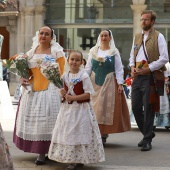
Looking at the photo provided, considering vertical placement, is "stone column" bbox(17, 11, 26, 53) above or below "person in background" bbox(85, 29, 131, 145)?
above

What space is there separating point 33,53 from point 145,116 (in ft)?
6.58

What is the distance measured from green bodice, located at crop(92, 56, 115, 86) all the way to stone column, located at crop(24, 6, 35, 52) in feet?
68.1

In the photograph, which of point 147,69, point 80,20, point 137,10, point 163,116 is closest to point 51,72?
point 147,69

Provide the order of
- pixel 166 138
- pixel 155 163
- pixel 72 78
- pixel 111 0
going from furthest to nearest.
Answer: pixel 111 0 → pixel 166 138 → pixel 155 163 → pixel 72 78

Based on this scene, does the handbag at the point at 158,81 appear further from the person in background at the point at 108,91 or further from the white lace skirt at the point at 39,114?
the white lace skirt at the point at 39,114

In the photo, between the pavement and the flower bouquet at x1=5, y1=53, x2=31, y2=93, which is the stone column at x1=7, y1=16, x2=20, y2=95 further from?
the flower bouquet at x1=5, y1=53, x2=31, y2=93

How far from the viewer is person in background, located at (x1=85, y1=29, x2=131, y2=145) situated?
8719 millimetres

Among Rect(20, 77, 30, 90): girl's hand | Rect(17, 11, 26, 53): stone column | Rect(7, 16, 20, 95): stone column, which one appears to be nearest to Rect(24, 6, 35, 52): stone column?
Rect(17, 11, 26, 53): stone column

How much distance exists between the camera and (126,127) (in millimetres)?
8836

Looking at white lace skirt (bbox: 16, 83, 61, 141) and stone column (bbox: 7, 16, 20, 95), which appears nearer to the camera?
white lace skirt (bbox: 16, 83, 61, 141)

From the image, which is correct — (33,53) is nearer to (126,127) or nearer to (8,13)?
(126,127)

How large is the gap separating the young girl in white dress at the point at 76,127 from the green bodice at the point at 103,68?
1.97 metres

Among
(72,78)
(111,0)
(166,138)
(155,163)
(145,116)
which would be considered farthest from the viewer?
(111,0)

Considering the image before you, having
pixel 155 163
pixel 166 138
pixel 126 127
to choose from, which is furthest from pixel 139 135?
pixel 155 163
